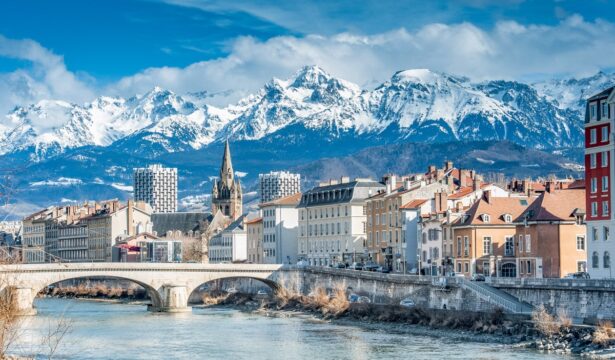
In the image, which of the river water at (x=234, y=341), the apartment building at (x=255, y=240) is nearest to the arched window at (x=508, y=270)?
the river water at (x=234, y=341)

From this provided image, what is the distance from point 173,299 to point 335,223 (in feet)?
98.3

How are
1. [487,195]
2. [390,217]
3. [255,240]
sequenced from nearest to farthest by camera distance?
[487,195]
[390,217]
[255,240]

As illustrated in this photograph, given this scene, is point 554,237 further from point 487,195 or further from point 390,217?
point 390,217

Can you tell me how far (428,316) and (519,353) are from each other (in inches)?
807

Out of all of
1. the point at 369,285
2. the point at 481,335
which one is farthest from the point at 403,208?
the point at 481,335

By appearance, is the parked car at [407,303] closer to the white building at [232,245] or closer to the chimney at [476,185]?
the chimney at [476,185]

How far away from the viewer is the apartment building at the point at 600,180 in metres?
81.7

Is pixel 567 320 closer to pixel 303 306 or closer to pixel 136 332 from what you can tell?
pixel 136 332

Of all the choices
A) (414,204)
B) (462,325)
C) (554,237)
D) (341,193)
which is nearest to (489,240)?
(554,237)

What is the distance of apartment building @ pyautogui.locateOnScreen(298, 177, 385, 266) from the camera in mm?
133750

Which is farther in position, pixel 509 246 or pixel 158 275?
pixel 158 275

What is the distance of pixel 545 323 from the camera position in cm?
6862

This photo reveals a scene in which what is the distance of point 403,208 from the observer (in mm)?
114625

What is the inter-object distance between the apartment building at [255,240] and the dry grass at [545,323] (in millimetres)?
88493
